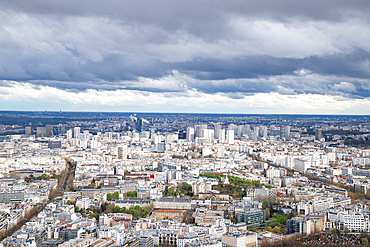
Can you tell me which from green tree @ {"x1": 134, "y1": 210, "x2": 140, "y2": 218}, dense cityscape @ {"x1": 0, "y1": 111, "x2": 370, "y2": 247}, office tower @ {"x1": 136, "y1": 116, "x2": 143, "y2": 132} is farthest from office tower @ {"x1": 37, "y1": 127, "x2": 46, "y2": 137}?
green tree @ {"x1": 134, "y1": 210, "x2": 140, "y2": 218}

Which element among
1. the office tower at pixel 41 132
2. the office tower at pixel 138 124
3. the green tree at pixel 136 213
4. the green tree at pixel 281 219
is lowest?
the green tree at pixel 136 213

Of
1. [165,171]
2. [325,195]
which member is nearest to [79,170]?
[165,171]

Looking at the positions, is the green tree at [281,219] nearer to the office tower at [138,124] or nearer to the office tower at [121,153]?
the office tower at [121,153]

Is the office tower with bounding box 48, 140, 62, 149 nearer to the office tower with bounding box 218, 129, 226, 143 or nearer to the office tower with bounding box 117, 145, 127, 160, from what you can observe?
the office tower with bounding box 117, 145, 127, 160

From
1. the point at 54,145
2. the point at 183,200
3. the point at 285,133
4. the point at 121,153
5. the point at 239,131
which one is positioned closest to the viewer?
the point at 183,200

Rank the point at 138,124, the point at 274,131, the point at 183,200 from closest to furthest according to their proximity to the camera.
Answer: the point at 183,200
the point at 274,131
the point at 138,124

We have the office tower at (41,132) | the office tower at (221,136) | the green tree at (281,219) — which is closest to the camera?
the green tree at (281,219)

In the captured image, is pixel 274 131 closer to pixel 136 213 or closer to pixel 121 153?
pixel 121 153

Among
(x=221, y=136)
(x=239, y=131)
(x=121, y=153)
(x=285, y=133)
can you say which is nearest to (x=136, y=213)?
(x=121, y=153)

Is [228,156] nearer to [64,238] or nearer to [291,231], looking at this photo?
[291,231]

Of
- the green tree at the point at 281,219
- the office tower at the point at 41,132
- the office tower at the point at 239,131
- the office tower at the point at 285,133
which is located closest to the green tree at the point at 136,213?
the green tree at the point at 281,219

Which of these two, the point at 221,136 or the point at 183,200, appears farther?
the point at 221,136
